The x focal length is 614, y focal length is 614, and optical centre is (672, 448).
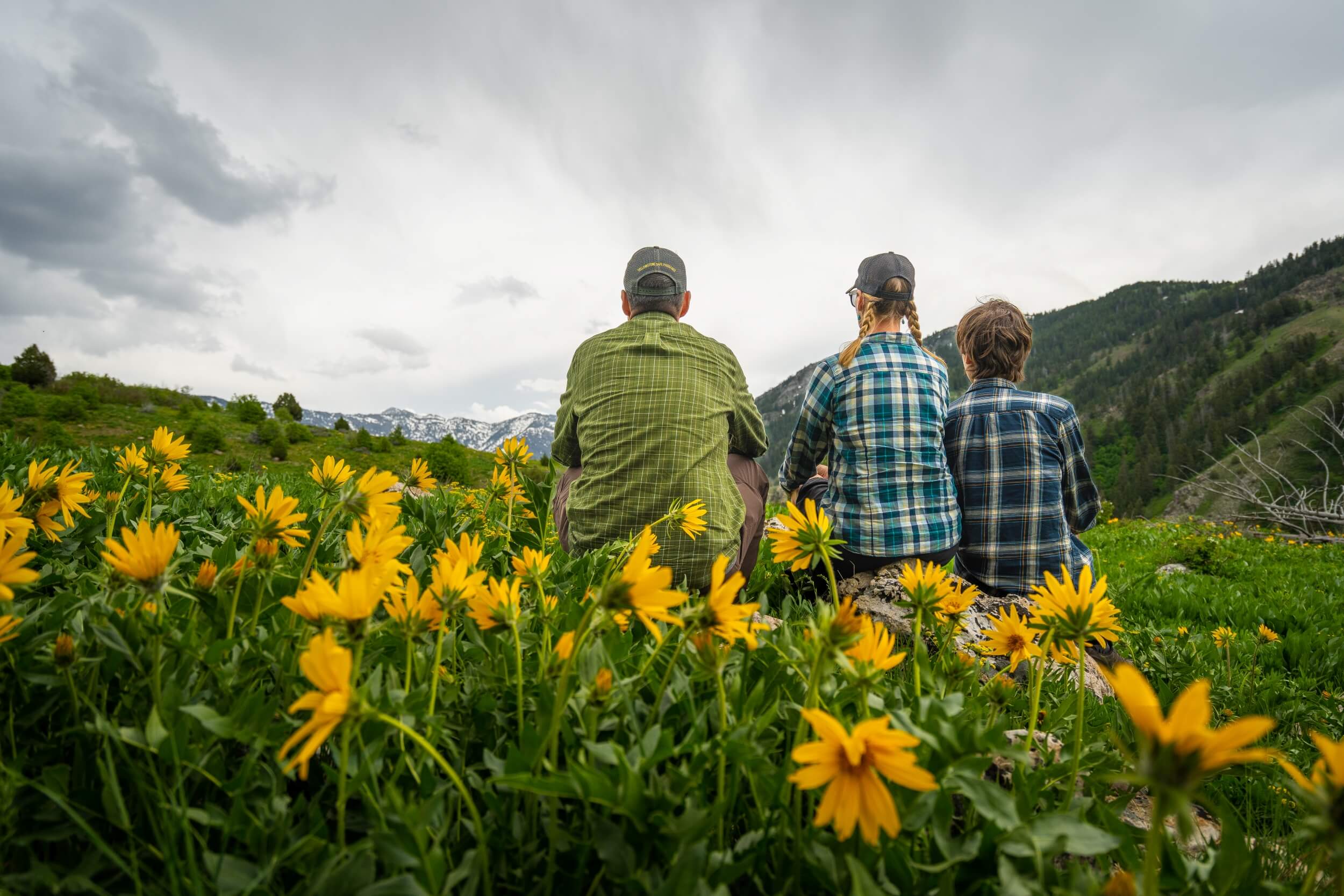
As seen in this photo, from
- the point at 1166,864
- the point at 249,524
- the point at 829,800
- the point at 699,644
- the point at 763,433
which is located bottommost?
the point at 1166,864

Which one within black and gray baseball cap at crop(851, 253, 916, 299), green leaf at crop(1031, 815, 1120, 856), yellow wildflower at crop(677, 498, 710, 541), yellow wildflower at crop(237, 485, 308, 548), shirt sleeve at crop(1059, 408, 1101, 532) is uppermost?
black and gray baseball cap at crop(851, 253, 916, 299)

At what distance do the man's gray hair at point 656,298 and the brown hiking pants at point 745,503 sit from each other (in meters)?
0.87

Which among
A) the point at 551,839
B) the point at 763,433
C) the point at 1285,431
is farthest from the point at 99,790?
the point at 1285,431

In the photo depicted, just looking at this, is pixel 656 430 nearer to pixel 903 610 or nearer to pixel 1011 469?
pixel 903 610

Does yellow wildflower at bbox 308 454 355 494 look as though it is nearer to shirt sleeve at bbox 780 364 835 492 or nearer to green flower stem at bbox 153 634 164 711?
green flower stem at bbox 153 634 164 711

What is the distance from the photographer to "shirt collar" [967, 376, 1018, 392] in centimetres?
318

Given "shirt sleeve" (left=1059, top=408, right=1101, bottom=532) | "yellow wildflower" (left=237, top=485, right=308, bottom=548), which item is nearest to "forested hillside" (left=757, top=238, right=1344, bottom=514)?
"shirt sleeve" (left=1059, top=408, right=1101, bottom=532)

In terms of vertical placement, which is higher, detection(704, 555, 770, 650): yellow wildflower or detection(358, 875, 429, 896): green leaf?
detection(704, 555, 770, 650): yellow wildflower

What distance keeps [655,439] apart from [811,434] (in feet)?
3.89

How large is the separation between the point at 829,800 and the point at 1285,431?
8669 centimetres

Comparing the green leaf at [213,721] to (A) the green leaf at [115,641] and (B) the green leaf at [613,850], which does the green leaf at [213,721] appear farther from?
(B) the green leaf at [613,850]

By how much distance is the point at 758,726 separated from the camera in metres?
0.73

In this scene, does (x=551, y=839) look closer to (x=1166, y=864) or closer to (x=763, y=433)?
(x=1166, y=864)

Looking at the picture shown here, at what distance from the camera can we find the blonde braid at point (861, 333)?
10.6 feet
